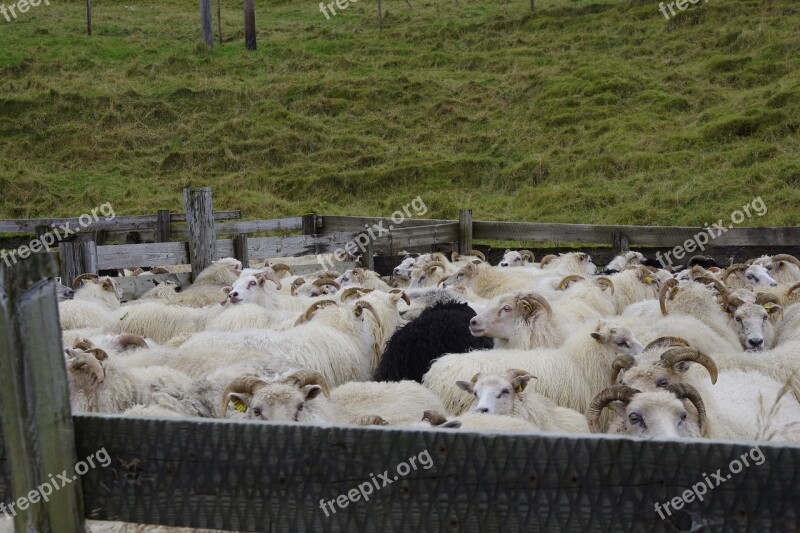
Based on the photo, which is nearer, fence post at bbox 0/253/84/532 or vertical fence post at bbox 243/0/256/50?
fence post at bbox 0/253/84/532

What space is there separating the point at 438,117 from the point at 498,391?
21.3m

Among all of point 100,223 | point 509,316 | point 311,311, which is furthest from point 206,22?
point 509,316

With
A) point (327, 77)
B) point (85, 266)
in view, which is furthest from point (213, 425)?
point (327, 77)

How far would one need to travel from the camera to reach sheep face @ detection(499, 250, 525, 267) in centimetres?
1229

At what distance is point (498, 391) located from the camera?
5.16 metres

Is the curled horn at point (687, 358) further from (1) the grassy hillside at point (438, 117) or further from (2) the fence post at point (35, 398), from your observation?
(1) the grassy hillside at point (438, 117)

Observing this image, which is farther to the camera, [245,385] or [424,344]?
[424,344]

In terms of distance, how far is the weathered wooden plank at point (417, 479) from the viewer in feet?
5.03

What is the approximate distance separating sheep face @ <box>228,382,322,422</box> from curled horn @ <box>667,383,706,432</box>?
2045 mm

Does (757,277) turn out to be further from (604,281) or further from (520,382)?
(520,382)

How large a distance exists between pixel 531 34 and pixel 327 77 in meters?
9.13

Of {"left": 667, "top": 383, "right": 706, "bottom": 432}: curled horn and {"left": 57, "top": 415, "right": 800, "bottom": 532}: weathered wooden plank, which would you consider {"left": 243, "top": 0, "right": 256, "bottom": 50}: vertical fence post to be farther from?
{"left": 57, "top": 415, "right": 800, "bottom": 532}: weathered wooden plank

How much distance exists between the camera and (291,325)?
24.9 feet

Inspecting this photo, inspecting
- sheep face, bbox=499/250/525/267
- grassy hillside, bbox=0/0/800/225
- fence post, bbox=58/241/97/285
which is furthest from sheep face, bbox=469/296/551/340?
grassy hillside, bbox=0/0/800/225
